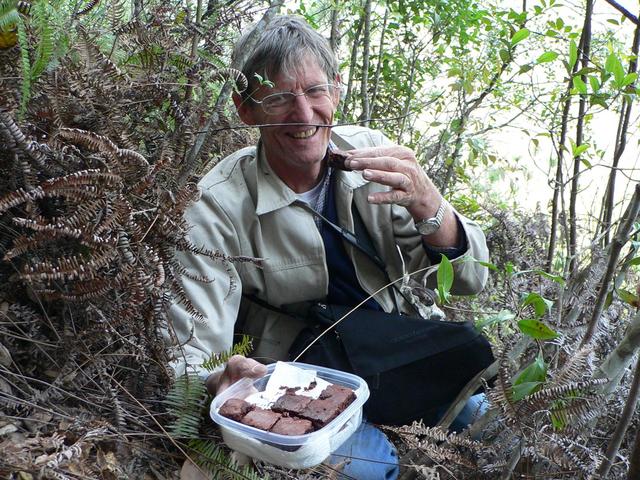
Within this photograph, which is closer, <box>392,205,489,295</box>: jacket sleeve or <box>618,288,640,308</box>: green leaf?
<box>618,288,640,308</box>: green leaf

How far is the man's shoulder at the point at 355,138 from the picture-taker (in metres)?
3.37

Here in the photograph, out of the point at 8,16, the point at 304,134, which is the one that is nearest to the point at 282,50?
the point at 304,134

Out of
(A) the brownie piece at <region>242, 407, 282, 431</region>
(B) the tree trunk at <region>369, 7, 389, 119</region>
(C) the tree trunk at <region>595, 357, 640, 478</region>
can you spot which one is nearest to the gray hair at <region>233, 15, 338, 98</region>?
(A) the brownie piece at <region>242, 407, 282, 431</region>

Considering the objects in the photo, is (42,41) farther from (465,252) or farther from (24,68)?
(465,252)

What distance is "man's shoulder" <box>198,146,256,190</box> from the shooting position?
2.96 meters

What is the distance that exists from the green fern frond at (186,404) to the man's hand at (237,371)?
0.25 feet

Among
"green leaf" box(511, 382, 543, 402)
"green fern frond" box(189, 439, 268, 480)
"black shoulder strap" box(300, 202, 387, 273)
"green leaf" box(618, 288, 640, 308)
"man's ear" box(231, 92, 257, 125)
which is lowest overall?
"green fern frond" box(189, 439, 268, 480)

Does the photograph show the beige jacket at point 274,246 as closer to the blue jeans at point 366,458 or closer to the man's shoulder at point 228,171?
the man's shoulder at point 228,171

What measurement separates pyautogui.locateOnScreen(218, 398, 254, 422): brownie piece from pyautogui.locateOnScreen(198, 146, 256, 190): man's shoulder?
1.07 metres

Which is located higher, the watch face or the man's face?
the man's face

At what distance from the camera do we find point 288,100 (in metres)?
3.03

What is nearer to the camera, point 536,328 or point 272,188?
point 536,328

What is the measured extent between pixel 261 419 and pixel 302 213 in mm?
1170

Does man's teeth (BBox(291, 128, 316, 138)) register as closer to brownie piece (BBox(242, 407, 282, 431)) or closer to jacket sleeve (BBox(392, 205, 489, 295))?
jacket sleeve (BBox(392, 205, 489, 295))
